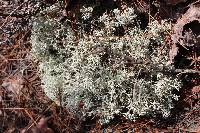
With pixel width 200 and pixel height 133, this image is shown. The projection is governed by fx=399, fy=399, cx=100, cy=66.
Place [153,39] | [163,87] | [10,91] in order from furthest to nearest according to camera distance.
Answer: [10,91] → [153,39] → [163,87]

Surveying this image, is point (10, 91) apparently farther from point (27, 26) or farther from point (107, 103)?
point (107, 103)

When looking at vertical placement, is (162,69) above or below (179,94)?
above

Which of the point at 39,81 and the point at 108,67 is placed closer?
the point at 108,67

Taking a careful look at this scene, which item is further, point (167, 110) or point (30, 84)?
point (30, 84)

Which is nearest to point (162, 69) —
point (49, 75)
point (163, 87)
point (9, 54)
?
point (163, 87)

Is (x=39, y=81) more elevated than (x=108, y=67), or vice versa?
(x=108, y=67)
